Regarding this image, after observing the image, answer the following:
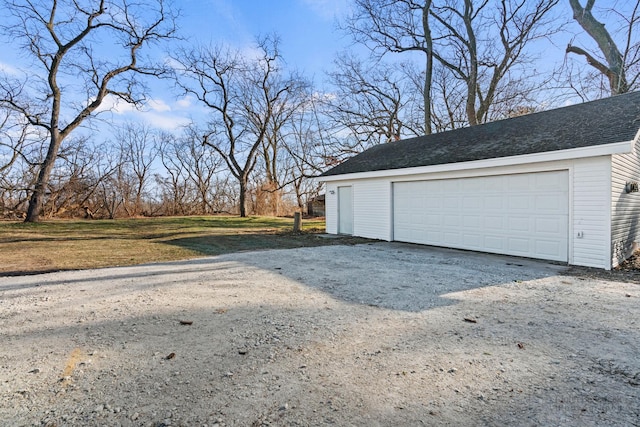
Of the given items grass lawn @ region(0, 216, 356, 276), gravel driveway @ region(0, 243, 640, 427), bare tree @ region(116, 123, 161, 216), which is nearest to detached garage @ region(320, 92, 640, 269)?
gravel driveway @ region(0, 243, 640, 427)

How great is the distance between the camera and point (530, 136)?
25.4 ft

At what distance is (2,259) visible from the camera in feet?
22.4

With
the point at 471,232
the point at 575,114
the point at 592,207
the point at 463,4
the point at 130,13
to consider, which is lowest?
the point at 471,232

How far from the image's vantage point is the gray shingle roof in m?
6.41

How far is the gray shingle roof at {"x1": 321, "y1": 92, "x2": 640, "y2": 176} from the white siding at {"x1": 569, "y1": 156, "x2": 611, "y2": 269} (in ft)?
1.57

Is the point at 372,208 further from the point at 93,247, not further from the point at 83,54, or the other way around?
the point at 83,54

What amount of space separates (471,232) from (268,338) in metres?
6.65

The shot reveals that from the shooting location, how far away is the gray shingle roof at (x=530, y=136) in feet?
21.0

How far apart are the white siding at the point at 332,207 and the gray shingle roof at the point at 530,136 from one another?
63 cm

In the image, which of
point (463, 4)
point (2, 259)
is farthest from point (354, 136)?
point (2, 259)

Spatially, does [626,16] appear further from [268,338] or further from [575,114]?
[268,338]

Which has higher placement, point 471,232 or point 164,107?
point 164,107

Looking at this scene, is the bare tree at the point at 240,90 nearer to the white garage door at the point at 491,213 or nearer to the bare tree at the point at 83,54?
the bare tree at the point at 83,54

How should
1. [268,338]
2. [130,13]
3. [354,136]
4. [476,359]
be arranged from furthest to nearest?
[354,136], [130,13], [268,338], [476,359]
